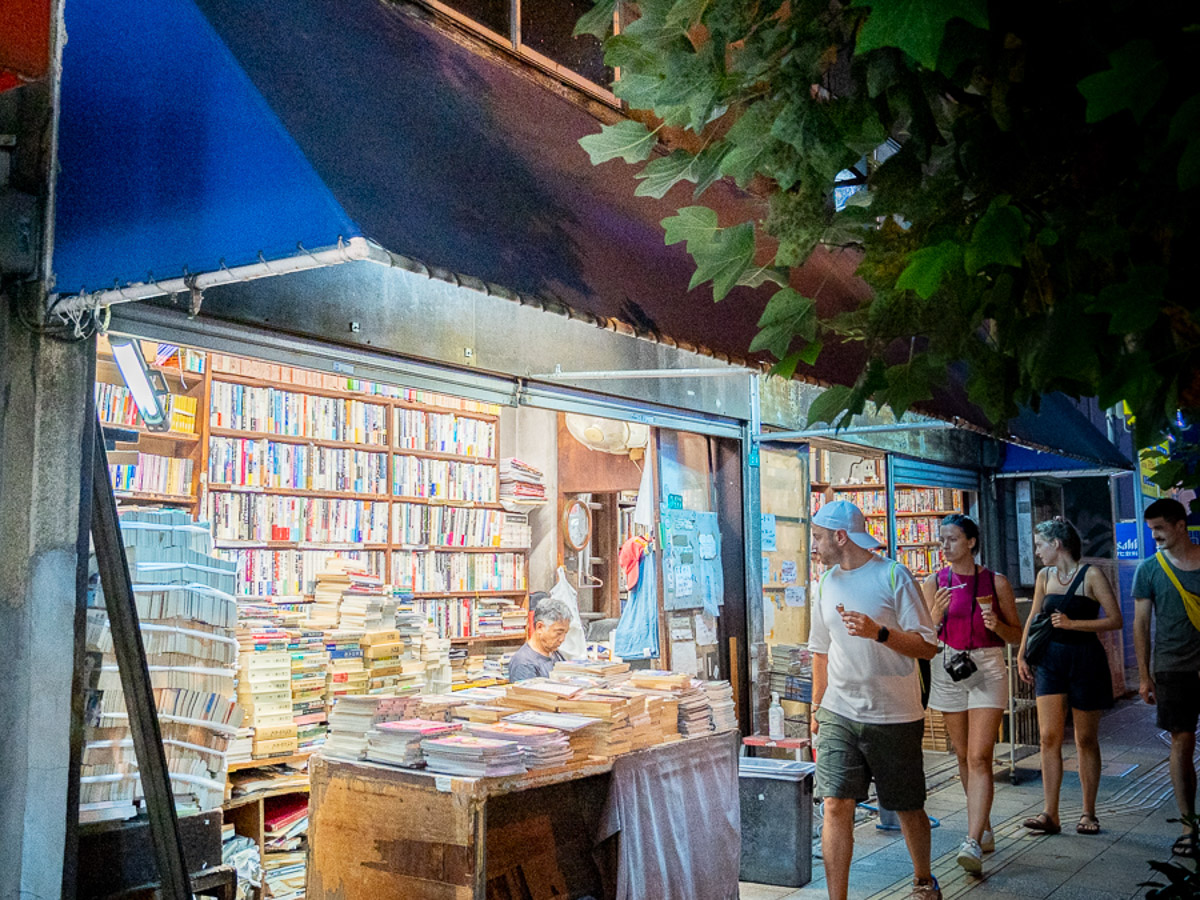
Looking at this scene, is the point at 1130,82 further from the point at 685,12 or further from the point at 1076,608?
the point at 1076,608

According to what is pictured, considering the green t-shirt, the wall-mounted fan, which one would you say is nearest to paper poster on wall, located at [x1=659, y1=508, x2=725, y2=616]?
the wall-mounted fan

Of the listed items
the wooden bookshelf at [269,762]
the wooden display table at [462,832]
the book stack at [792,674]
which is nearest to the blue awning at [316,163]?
the wooden display table at [462,832]

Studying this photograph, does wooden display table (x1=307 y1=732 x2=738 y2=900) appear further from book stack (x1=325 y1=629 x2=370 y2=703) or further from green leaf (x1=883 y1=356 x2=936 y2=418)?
green leaf (x1=883 y1=356 x2=936 y2=418)

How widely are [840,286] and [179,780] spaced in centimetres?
440

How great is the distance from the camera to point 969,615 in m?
6.70

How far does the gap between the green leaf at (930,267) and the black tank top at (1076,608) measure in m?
6.21

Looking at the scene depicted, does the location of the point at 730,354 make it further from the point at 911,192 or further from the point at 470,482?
the point at 470,482

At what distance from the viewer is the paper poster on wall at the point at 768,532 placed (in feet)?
28.5

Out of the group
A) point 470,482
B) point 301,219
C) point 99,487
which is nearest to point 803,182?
point 301,219

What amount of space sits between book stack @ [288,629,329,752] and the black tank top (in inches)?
190

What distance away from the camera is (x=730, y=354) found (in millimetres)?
4797

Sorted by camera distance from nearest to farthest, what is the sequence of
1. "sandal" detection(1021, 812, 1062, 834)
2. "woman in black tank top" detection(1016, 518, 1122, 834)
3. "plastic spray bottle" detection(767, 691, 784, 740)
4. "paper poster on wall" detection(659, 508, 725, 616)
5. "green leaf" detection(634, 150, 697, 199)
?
1. "green leaf" detection(634, 150, 697, 199)
2. "woman in black tank top" detection(1016, 518, 1122, 834)
3. "sandal" detection(1021, 812, 1062, 834)
4. "paper poster on wall" detection(659, 508, 725, 616)
5. "plastic spray bottle" detection(767, 691, 784, 740)

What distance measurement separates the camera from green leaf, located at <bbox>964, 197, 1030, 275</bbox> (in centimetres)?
159

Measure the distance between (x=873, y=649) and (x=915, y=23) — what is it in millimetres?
4242
